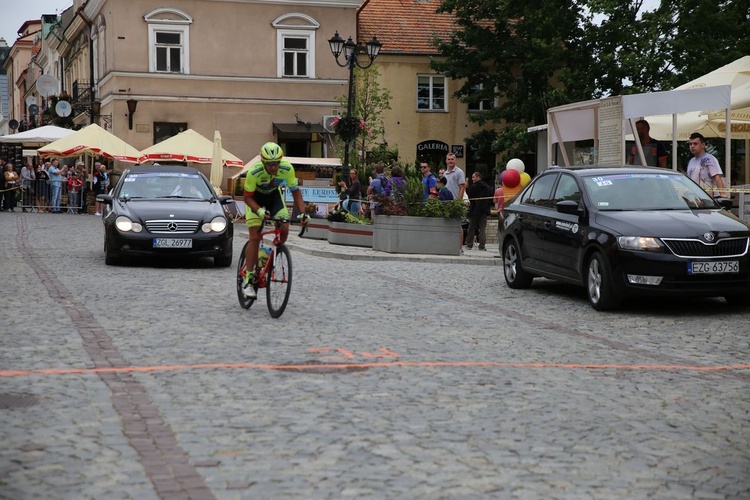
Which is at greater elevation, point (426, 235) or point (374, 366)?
point (426, 235)

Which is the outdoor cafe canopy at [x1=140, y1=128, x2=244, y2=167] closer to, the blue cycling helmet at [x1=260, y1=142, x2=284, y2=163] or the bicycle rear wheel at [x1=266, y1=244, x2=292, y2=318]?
the blue cycling helmet at [x1=260, y1=142, x2=284, y2=163]

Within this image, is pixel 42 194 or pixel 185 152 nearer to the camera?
pixel 185 152

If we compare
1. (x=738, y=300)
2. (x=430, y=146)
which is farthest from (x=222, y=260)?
(x=430, y=146)

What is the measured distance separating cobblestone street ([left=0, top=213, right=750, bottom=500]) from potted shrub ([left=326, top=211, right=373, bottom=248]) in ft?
30.6

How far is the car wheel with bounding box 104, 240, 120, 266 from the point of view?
684 inches

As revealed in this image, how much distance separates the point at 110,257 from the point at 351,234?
7119mm

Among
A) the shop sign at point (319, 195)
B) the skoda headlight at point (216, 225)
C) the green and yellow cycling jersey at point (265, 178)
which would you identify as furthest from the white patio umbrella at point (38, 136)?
the green and yellow cycling jersey at point (265, 178)

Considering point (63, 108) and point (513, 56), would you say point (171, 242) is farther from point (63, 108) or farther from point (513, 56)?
point (63, 108)

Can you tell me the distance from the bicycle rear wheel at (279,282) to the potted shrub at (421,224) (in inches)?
385

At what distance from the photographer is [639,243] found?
12453 mm

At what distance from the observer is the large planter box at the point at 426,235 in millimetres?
21391

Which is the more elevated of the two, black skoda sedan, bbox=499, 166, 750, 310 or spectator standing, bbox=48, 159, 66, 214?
spectator standing, bbox=48, 159, 66, 214

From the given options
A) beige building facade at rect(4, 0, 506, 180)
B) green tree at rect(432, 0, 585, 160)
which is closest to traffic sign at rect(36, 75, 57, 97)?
beige building facade at rect(4, 0, 506, 180)

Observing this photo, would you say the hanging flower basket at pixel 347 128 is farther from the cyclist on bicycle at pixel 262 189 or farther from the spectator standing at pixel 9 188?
the cyclist on bicycle at pixel 262 189
